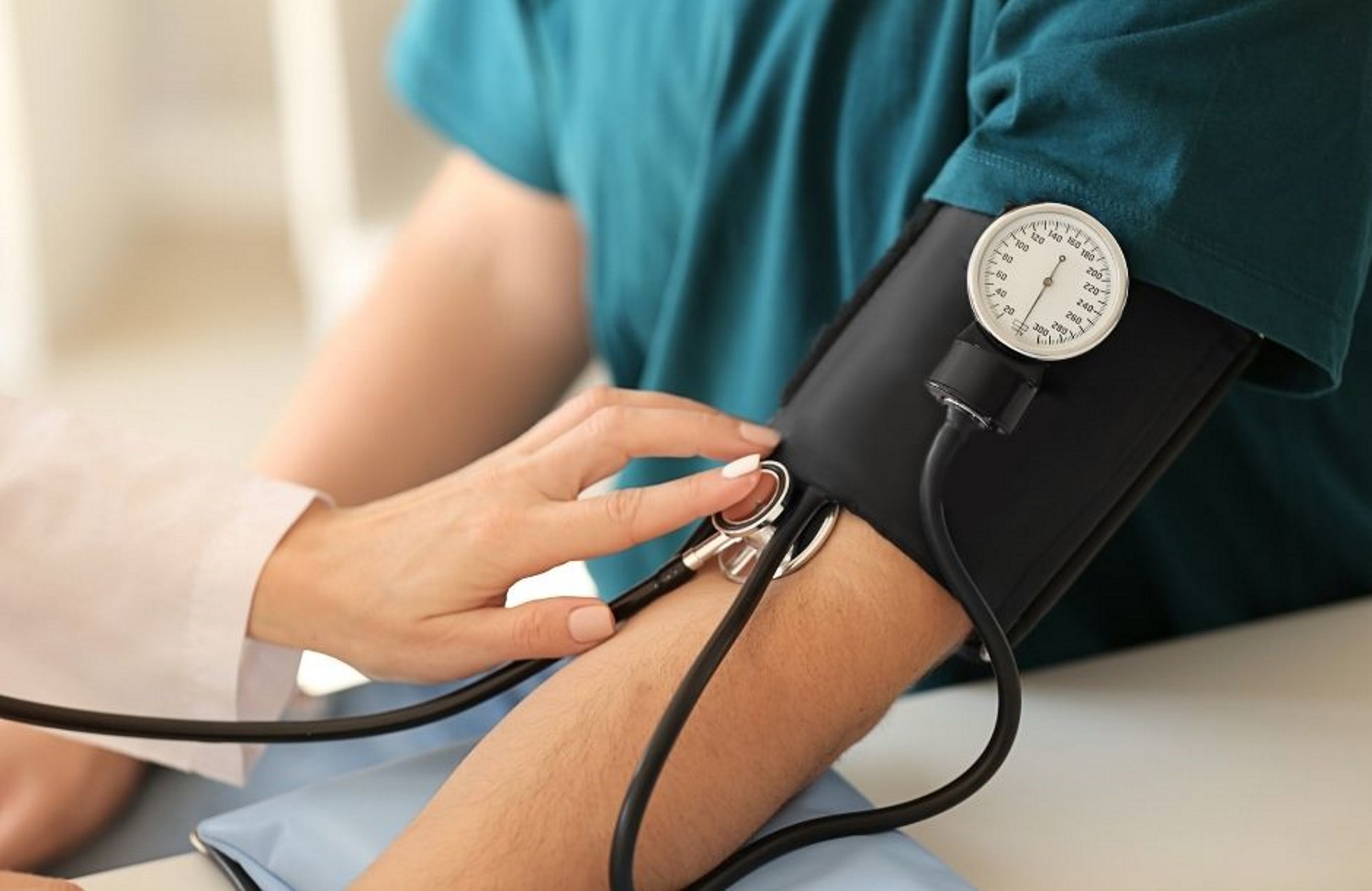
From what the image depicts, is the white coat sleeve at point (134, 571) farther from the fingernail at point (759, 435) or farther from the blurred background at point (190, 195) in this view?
the blurred background at point (190, 195)

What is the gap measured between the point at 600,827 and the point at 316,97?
1.56 meters

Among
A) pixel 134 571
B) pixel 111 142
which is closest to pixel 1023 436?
pixel 134 571

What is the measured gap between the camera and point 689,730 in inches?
27.8

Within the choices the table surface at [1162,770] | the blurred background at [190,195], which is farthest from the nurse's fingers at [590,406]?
the blurred background at [190,195]

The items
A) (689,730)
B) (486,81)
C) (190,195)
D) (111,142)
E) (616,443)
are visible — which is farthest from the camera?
(190,195)

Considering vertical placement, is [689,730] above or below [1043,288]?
below

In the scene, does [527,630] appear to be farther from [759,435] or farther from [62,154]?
[62,154]

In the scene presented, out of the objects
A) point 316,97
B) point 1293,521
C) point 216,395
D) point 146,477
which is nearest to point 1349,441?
point 1293,521

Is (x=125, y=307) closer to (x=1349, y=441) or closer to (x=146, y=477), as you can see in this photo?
(x=146, y=477)

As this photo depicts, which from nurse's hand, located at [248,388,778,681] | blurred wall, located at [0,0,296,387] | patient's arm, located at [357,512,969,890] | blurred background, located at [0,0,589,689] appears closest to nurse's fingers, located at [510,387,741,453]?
nurse's hand, located at [248,388,778,681]

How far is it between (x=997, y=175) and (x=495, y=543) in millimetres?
295

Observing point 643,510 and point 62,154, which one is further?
point 62,154

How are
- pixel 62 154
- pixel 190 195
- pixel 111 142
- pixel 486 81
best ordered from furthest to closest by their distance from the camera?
pixel 190 195, pixel 111 142, pixel 62 154, pixel 486 81

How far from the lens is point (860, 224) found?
98 cm
